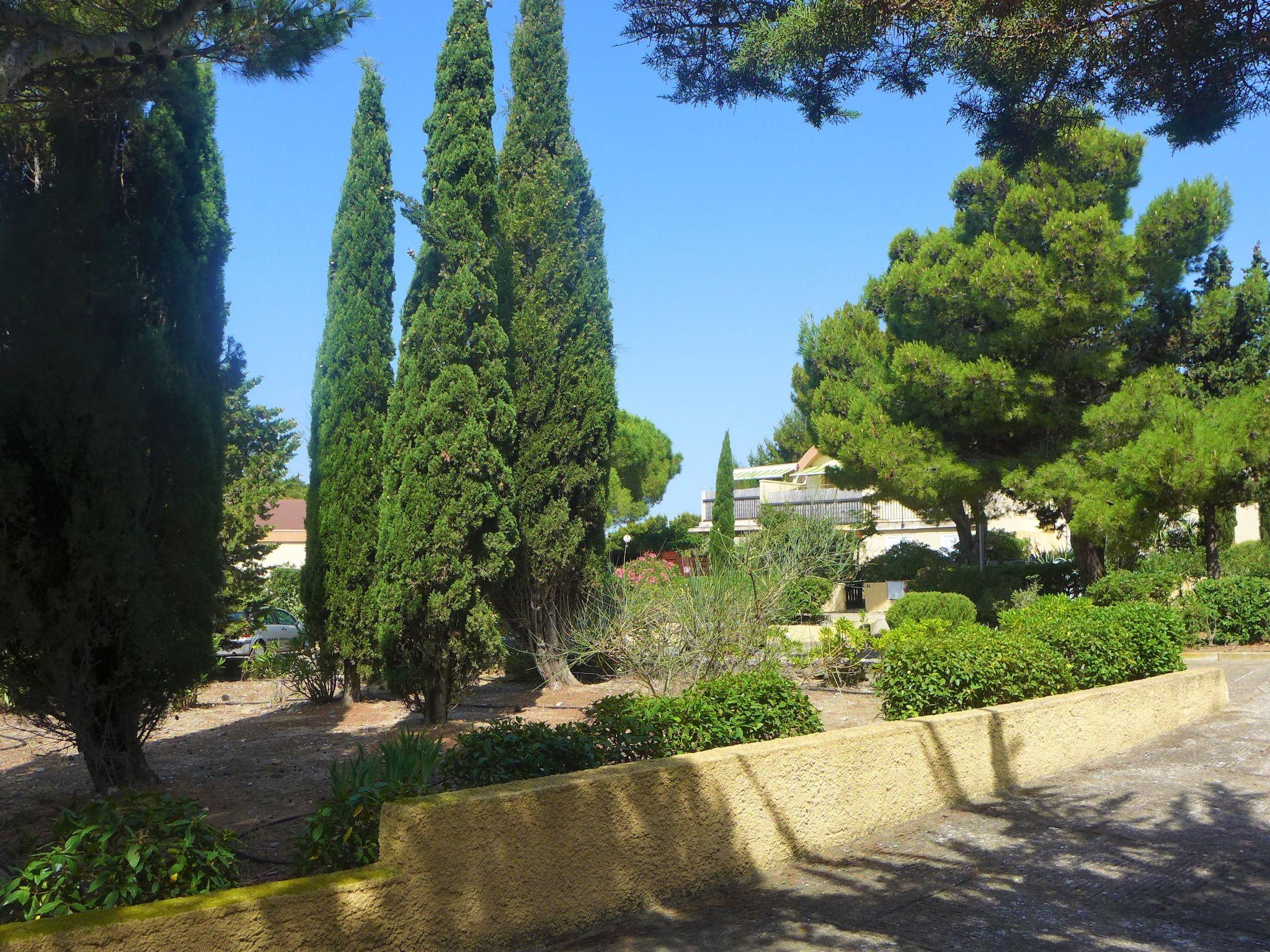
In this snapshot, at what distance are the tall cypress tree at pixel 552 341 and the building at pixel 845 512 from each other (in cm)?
1589

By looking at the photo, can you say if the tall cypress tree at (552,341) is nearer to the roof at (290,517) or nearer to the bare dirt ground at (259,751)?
the bare dirt ground at (259,751)

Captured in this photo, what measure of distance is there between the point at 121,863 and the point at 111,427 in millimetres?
3348

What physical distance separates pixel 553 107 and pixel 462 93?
3236 millimetres

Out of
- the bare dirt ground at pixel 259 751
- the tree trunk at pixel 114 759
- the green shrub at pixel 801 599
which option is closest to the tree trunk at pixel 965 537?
the green shrub at pixel 801 599

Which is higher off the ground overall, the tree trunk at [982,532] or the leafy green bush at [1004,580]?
the tree trunk at [982,532]

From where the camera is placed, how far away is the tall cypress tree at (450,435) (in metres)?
9.75

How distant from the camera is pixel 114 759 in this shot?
6746mm

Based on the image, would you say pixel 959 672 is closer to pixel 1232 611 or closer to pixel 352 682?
pixel 352 682

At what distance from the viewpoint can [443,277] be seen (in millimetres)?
10359

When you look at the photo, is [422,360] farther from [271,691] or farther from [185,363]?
[271,691]

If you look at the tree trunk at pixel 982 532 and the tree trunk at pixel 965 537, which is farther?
the tree trunk at pixel 965 537

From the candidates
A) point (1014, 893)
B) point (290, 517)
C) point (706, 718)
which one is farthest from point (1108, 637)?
point (290, 517)

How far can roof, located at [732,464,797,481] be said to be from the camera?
140 ft

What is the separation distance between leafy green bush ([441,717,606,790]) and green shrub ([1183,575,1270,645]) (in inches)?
589
